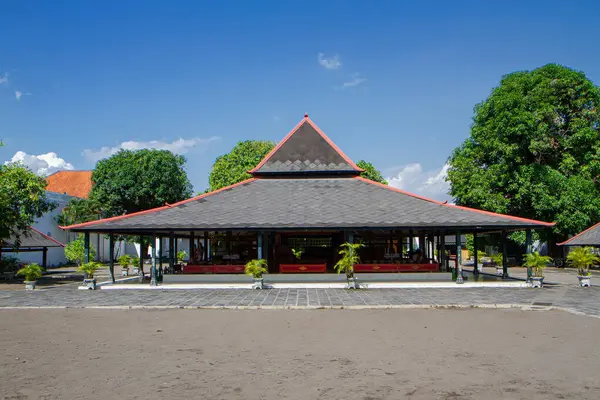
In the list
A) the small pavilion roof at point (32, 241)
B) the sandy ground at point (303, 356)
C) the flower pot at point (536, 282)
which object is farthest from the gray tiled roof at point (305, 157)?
the small pavilion roof at point (32, 241)

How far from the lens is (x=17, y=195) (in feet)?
82.1

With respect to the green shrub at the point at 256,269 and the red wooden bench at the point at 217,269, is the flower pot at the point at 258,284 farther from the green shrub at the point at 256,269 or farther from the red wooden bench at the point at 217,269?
the red wooden bench at the point at 217,269

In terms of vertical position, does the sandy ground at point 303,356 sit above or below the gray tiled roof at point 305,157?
below

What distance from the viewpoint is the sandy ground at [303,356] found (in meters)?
6.48

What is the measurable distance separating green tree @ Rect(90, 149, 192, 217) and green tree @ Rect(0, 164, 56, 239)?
1757cm

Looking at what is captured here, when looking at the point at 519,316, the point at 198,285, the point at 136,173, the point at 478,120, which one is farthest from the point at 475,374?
the point at 136,173

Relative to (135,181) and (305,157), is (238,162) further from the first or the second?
(305,157)

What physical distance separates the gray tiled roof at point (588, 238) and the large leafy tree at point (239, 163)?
1775cm

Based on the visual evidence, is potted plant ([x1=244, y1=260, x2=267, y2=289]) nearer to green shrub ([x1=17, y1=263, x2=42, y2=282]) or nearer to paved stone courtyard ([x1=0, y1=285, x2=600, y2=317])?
paved stone courtyard ([x1=0, y1=285, x2=600, y2=317])

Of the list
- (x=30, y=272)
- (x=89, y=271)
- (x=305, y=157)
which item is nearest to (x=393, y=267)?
(x=305, y=157)

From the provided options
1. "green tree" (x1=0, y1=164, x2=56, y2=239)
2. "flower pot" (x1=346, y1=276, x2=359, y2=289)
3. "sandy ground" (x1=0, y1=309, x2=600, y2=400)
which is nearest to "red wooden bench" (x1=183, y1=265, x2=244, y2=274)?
"flower pot" (x1=346, y1=276, x2=359, y2=289)

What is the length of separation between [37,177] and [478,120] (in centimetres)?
3103

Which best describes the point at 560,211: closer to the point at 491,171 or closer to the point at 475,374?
the point at 491,171

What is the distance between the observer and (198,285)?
67.2 feet
